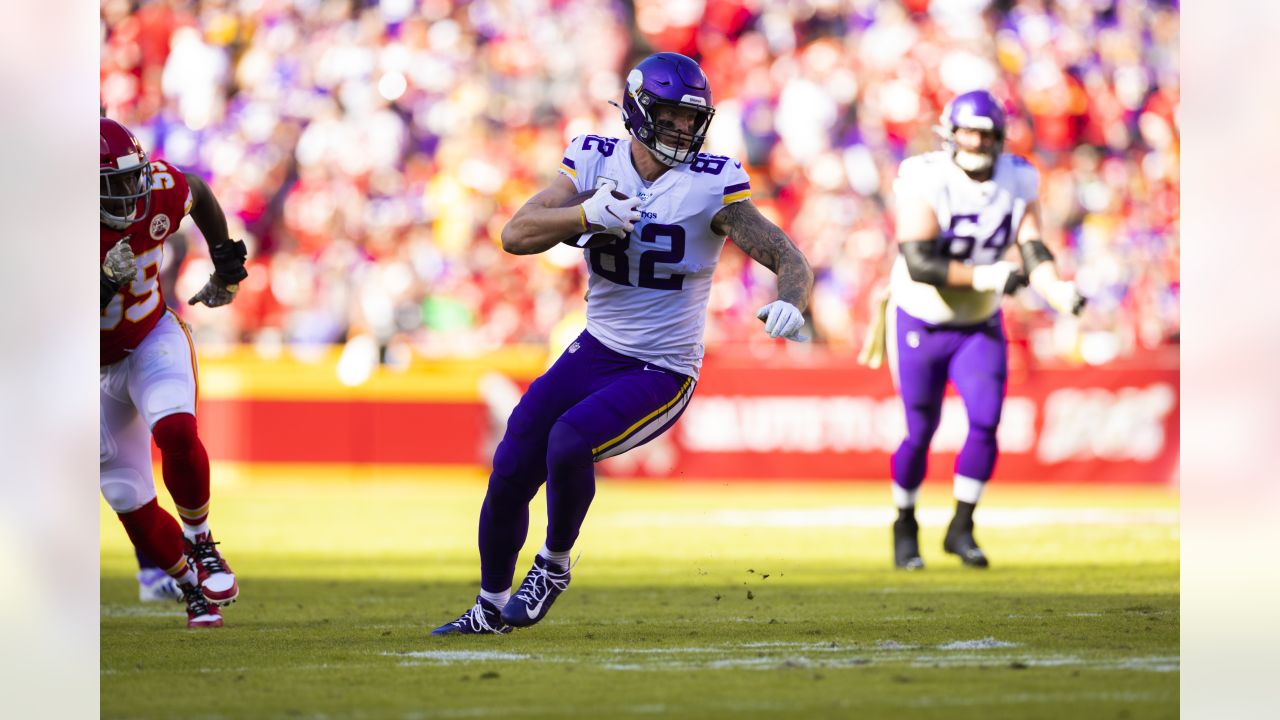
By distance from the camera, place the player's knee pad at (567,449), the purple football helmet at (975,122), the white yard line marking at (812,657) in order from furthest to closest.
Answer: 1. the purple football helmet at (975,122)
2. the player's knee pad at (567,449)
3. the white yard line marking at (812,657)

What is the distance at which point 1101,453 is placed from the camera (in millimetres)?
13836

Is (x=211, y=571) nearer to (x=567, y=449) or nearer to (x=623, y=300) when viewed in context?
(x=567, y=449)

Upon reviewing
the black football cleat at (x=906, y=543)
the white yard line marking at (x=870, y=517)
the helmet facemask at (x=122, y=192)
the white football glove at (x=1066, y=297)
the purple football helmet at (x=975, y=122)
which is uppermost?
the purple football helmet at (x=975, y=122)

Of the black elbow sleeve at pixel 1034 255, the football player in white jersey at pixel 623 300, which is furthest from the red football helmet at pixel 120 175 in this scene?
the black elbow sleeve at pixel 1034 255

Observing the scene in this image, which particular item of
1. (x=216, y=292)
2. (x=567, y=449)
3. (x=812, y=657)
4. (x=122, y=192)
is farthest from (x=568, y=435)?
(x=216, y=292)

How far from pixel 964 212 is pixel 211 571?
4.18 metres

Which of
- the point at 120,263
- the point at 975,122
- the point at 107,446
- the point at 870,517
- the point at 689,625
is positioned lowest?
the point at 870,517

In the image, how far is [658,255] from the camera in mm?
5574

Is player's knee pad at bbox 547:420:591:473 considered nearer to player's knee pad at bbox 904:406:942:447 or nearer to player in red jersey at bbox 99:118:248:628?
player in red jersey at bbox 99:118:248:628

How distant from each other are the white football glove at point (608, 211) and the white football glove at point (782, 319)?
1.82ft

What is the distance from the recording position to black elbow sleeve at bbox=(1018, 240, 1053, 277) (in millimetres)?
7938

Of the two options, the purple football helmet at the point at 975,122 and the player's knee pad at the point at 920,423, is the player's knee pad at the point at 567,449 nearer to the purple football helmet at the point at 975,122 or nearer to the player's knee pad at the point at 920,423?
the player's knee pad at the point at 920,423

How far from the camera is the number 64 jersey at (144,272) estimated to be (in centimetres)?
598
